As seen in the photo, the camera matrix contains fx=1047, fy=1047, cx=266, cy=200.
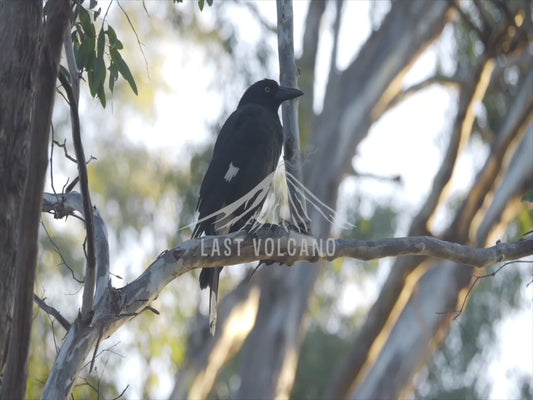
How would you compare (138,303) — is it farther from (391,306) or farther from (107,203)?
(107,203)

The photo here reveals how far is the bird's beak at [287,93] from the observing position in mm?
4343

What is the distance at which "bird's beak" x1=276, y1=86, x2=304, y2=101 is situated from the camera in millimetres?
4343

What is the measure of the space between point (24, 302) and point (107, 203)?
890 cm

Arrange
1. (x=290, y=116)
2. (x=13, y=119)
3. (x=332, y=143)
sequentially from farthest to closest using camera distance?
(x=332, y=143)
(x=290, y=116)
(x=13, y=119)

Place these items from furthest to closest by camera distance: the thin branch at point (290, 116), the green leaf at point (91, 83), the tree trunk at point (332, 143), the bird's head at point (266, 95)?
the tree trunk at point (332, 143), the bird's head at point (266, 95), the green leaf at point (91, 83), the thin branch at point (290, 116)

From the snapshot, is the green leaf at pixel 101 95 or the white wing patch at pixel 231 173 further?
the white wing patch at pixel 231 173

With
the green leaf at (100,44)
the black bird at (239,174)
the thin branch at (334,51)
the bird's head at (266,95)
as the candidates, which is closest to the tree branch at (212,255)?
the green leaf at (100,44)

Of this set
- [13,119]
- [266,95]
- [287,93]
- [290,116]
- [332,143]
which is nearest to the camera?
[13,119]

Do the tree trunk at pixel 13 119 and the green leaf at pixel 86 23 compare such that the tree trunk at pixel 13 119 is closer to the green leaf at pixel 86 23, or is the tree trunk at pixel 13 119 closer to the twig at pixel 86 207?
the twig at pixel 86 207

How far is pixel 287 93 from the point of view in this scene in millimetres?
4445

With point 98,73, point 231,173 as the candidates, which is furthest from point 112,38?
point 231,173

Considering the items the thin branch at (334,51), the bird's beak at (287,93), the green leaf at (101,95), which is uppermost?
the thin branch at (334,51)

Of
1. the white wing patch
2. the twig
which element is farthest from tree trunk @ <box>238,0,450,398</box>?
the twig

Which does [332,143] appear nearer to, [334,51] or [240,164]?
[334,51]
